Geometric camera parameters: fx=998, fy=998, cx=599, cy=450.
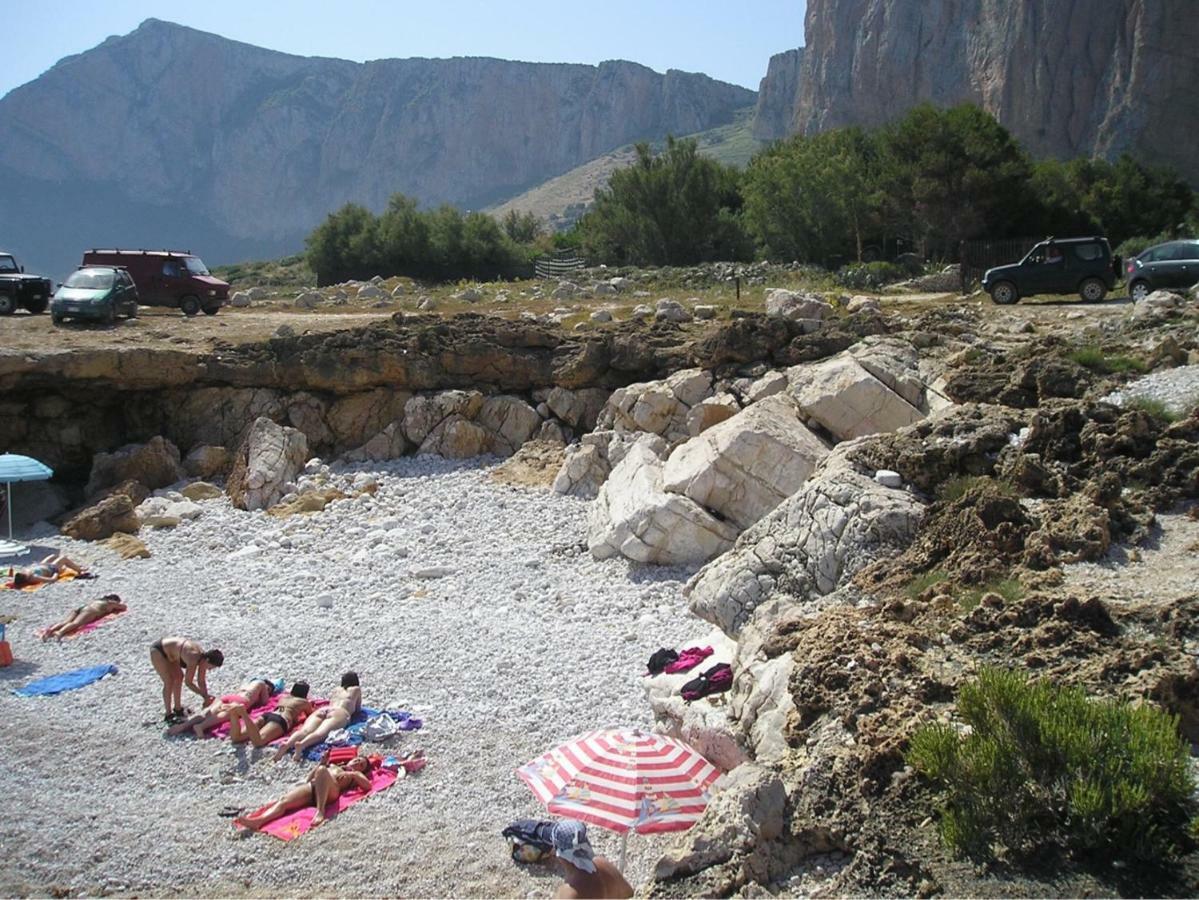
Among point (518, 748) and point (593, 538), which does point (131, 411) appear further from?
point (518, 748)

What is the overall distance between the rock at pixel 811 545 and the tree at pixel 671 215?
124 feet

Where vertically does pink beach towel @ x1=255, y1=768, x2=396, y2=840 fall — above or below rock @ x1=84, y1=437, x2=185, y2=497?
below

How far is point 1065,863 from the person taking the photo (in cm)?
567

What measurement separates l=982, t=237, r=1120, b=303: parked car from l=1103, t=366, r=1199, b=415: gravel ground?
11524 millimetres

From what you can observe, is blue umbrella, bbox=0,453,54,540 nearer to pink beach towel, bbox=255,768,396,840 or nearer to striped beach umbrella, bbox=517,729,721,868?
pink beach towel, bbox=255,768,396,840

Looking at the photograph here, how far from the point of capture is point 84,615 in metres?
15.0

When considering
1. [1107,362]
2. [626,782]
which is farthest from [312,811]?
[1107,362]

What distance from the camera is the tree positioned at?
50250 millimetres

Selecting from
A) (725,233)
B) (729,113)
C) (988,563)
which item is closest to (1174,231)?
(725,233)

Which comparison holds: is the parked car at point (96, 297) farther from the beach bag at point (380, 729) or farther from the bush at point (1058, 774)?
the bush at point (1058, 774)

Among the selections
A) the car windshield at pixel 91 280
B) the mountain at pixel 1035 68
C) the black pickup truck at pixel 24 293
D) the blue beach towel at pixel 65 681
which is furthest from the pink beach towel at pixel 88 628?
the mountain at pixel 1035 68

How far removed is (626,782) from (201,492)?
1701 cm

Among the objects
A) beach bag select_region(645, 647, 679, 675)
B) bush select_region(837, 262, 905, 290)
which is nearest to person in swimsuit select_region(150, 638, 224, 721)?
beach bag select_region(645, 647, 679, 675)

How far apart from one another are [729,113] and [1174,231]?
435ft
